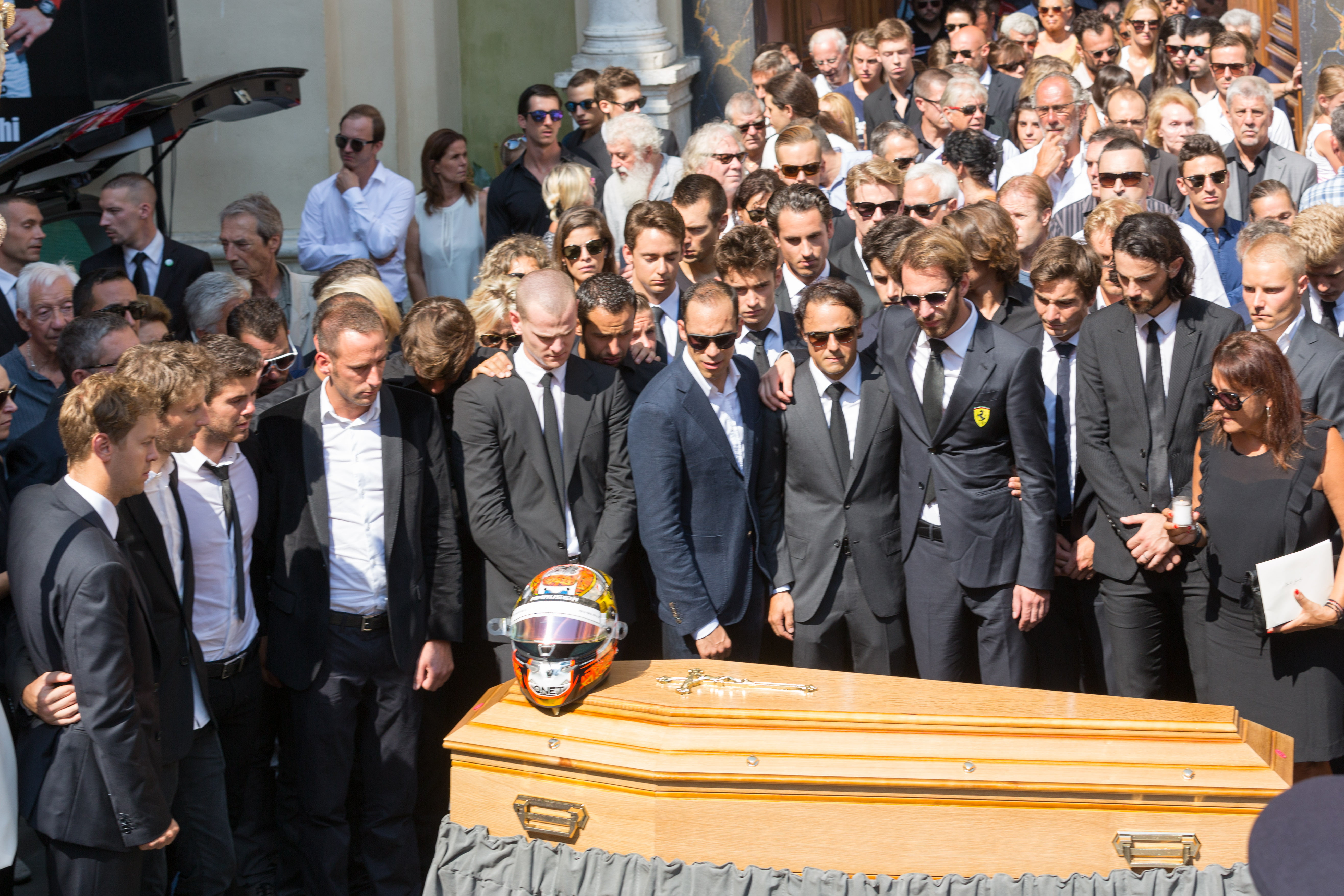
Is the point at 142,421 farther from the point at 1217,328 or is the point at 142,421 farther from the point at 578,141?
the point at 578,141

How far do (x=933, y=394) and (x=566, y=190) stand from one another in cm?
269

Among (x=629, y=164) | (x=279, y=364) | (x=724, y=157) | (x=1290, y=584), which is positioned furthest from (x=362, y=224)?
(x=1290, y=584)

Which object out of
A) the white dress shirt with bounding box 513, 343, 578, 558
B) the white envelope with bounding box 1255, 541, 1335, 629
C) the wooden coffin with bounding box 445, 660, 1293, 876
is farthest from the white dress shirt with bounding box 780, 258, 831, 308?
the wooden coffin with bounding box 445, 660, 1293, 876

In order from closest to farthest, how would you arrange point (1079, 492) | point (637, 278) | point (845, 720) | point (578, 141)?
point (845, 720) < point (1079, 492) < point (637, 278) < point (578, 141)

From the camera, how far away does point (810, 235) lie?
A: 541 cm

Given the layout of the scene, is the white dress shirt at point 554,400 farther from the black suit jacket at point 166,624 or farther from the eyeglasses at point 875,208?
the eyeglasses at point 875,208

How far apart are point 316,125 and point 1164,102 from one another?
Result: 488 cm

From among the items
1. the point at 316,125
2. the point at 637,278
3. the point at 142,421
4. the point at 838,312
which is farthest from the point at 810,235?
the point at 316,125

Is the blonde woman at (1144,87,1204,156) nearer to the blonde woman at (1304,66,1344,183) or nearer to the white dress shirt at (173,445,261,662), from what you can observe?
the blonde woman at (1304,66,1344,183)

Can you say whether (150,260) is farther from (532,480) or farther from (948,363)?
(948,363)

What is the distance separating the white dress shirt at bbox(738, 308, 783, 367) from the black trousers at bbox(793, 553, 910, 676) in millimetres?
965

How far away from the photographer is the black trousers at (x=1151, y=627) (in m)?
4.38

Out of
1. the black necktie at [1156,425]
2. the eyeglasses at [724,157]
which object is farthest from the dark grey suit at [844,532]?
the eyeglasses at [724,157]

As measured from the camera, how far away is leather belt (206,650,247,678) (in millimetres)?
3936
